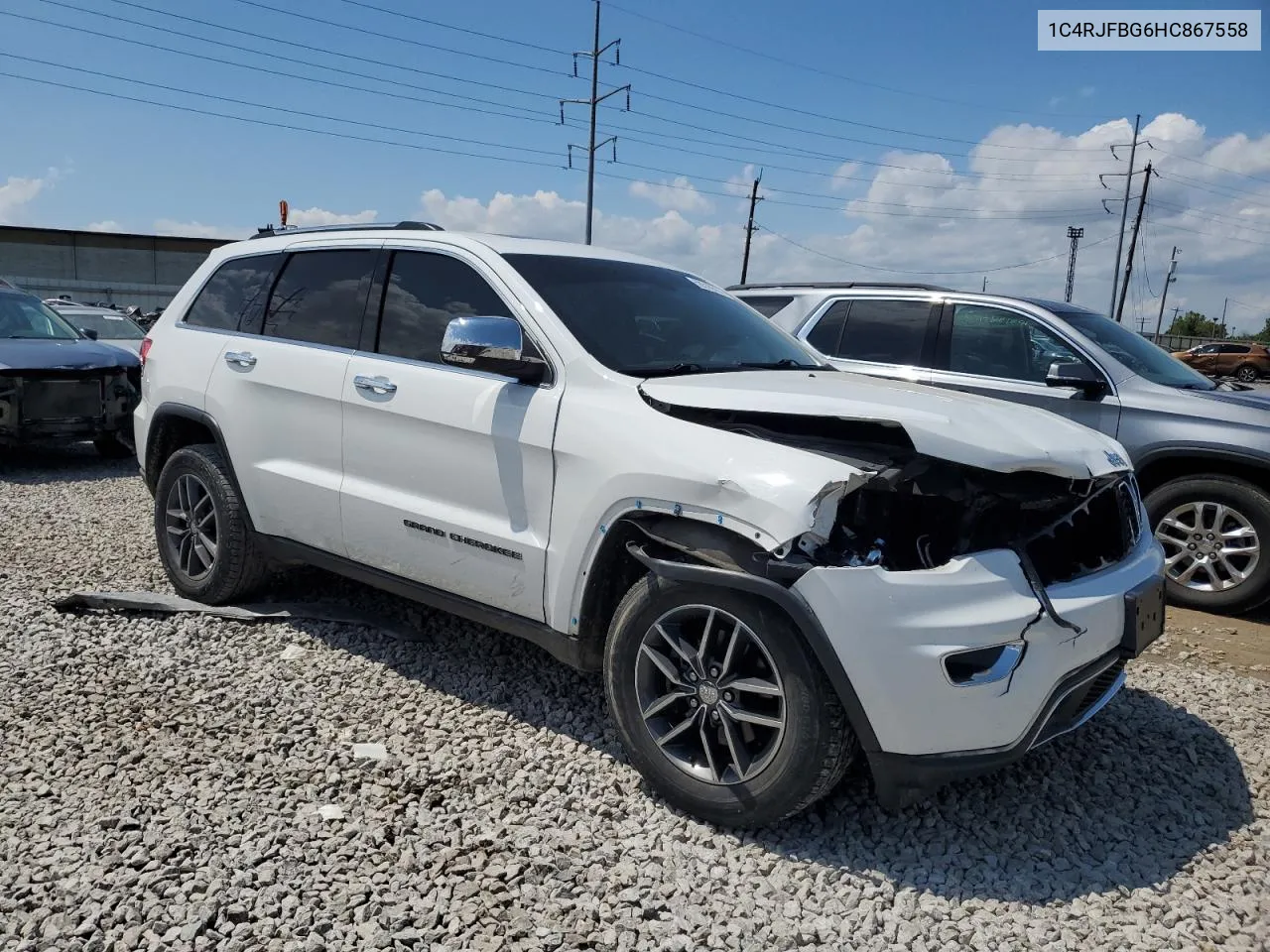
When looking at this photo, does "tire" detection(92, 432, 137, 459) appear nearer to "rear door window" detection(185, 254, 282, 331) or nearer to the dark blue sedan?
the dark blue sedan

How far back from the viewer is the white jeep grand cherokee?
2639mm

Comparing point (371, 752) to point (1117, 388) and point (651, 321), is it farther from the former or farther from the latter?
point (1117, 388)

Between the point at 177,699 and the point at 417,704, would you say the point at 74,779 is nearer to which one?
the point at 177,699

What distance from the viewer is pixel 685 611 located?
294cm

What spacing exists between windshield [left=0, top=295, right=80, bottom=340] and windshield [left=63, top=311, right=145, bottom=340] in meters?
3.24

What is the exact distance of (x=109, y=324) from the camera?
44.3 ft

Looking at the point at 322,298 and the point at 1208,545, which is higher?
the point at 322,298

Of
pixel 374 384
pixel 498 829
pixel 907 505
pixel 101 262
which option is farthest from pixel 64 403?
pixel 101 262

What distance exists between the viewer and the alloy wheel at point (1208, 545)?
5.35 m

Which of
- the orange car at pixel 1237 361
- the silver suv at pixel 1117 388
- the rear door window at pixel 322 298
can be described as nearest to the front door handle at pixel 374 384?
the rear door window at pixel 322 298

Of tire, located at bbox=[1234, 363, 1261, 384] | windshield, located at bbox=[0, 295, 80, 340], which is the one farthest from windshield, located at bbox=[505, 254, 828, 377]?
tire, located at bbox=[1234, 363, 1261, 384]

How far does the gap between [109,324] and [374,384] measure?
11.7m

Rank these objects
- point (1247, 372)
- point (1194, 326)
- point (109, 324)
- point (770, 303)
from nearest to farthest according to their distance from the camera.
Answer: point (770, 303), point (109, 324), point (1247, 372), point (1194, 326)

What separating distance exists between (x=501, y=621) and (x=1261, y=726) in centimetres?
318
